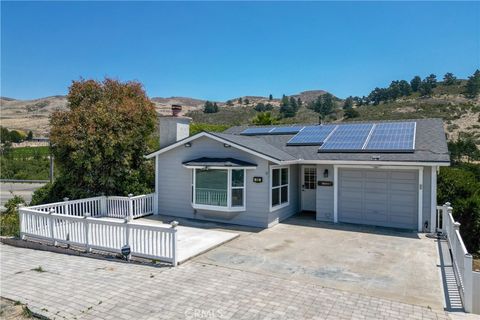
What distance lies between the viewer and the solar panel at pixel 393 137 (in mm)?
11292

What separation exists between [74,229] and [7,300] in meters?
3.02

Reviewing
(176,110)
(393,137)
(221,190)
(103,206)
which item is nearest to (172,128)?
(176,110)

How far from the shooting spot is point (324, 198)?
478 inches

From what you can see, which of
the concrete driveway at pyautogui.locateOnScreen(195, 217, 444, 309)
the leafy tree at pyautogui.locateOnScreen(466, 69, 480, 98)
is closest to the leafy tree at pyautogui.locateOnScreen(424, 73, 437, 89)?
the leafy tree at pyautogui.locateOnScreen(466, 69, 480, 98)

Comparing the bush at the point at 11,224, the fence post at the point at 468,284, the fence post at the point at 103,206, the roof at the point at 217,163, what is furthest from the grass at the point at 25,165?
the fence post at the point at 468,284

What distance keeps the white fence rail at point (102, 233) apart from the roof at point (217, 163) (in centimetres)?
368

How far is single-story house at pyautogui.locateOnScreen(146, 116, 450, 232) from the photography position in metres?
10.7

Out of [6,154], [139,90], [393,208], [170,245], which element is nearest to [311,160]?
[393,208]

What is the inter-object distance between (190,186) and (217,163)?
181cm

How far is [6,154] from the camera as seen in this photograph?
44.2m

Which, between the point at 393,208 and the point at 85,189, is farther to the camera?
the point at 85,189

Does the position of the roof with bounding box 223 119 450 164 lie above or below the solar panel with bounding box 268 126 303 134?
below

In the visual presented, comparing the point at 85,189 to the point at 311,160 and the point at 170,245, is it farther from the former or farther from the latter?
the point at 311,160

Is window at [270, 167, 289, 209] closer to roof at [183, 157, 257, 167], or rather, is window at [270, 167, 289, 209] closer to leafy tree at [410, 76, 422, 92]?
roof at [183, 157, 257, 167]
